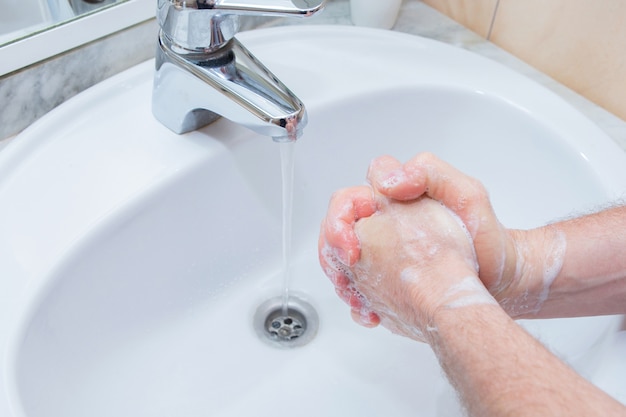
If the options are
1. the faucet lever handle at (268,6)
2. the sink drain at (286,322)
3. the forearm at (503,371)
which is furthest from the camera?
the sink drain at (286,322)

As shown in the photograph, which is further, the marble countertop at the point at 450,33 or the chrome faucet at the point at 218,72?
the marble countertop at the point at 450,33

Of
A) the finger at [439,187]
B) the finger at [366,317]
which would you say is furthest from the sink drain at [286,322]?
the finger at [439,187]

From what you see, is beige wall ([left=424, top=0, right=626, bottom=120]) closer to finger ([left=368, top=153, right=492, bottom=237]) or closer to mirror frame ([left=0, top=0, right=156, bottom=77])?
finger ([left=368, top=153, right=492, bottom=237])

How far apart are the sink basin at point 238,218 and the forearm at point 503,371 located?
0.35ft

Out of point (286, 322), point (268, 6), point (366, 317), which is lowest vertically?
point (286, 322)

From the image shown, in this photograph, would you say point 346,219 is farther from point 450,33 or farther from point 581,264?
point 450,33

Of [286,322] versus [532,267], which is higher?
[532,267]

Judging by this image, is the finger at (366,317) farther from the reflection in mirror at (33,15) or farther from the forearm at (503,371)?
the reflection in mirror at (33,15)

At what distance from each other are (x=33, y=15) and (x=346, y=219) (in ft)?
1.06

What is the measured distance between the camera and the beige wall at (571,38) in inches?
23.3

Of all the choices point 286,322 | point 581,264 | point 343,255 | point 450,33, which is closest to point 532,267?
point 581,264

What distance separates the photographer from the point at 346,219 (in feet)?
1.47

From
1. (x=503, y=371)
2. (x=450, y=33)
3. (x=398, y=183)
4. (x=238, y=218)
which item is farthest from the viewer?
(x=450, y=33)

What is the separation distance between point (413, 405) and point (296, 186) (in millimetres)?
235
